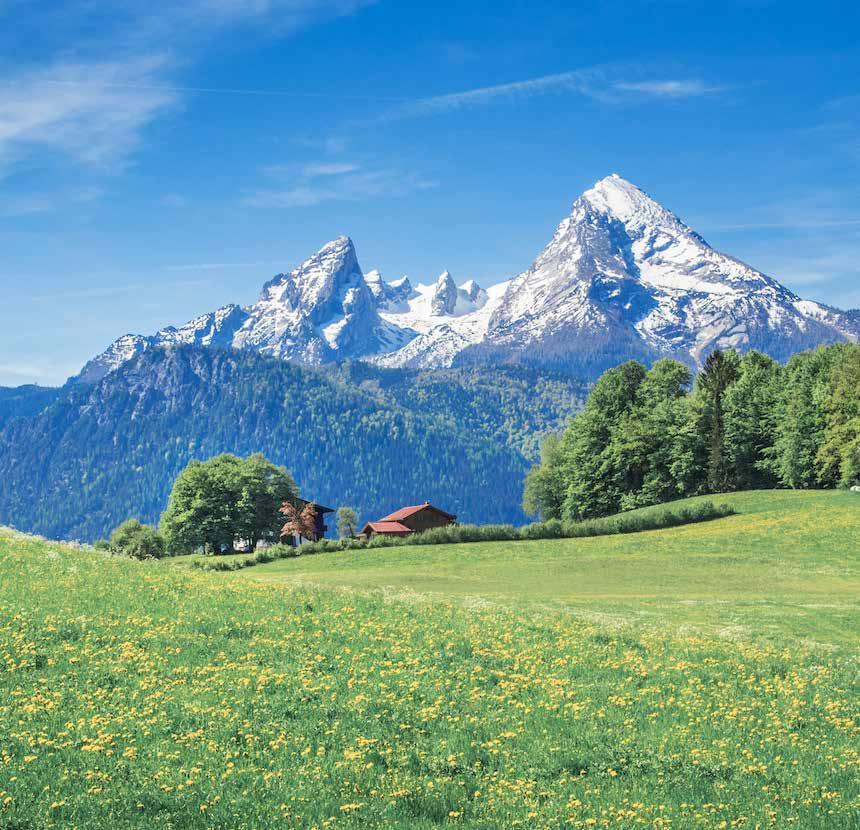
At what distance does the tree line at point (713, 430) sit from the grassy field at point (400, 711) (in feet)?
236

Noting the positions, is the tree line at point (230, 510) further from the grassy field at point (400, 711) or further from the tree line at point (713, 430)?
the grassy field at point (400, 711)

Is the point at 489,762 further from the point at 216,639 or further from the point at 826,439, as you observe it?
the point at 826,439

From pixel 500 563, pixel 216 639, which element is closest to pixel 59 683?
pixel 216 639

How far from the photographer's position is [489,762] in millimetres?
18344

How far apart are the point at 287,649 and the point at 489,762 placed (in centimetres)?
895

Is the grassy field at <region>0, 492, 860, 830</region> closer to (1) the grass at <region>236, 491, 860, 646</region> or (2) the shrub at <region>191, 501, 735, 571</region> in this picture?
(1) the grass at <region>236, 491, 860, 646</region>

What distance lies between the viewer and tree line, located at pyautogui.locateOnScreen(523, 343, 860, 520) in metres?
103

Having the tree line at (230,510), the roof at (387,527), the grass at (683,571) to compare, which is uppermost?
the tree line at (230,510)

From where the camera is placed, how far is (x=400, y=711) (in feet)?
67.9

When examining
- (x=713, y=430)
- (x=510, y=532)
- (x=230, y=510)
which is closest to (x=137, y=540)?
(x=230, y=510)

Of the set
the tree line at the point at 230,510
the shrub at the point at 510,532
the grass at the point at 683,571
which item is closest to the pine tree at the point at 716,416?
the grass at the point at 683,571

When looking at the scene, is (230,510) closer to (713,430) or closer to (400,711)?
(713,430)

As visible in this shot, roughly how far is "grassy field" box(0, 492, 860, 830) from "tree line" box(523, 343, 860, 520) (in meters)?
71.9

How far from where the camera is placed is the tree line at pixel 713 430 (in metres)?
103
